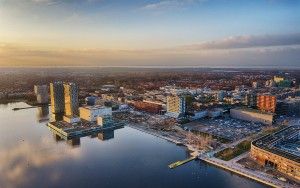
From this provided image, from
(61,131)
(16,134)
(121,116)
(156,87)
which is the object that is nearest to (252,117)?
(121,116)

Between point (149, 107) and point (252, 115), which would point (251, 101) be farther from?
point (149, 107)

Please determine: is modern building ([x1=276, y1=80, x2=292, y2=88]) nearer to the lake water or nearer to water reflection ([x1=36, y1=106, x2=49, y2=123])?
the lake water

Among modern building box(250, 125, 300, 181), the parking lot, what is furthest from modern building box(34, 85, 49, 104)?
modern building box(250, 125, 300, 181)

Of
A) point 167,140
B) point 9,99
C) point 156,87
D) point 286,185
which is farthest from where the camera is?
point 156,87

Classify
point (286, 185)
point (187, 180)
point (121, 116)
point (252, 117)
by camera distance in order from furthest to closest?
point (121, 116) → point (252, 117) → point (187, 180) → point (286, 185)

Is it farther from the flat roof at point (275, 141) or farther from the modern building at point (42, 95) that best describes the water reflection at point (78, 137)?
the modern building at point (42, 95)

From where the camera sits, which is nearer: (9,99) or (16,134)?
(16,134)

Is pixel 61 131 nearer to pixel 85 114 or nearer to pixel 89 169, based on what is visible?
pixel 85 114
